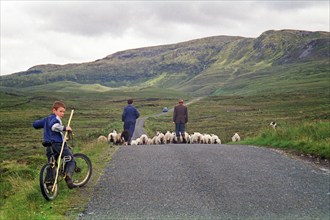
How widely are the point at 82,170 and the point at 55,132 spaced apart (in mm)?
2018

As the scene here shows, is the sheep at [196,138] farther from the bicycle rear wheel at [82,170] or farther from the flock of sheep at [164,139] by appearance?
the bicycle rear wheel at [82,170]

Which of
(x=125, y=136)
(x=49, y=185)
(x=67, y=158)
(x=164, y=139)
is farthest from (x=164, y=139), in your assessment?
(x=49, y=185)

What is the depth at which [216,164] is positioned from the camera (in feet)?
44.5

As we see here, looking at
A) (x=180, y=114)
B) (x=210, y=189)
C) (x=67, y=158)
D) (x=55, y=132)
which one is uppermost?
(x=55, y=132)

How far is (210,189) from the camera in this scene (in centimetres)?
1027

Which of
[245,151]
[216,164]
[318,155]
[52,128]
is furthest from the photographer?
[245,151]

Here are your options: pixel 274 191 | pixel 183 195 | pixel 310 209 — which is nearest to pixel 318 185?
pixel 274 191

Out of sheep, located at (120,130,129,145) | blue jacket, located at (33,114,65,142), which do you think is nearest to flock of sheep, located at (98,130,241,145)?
sheep, located at (120,130,129,145)

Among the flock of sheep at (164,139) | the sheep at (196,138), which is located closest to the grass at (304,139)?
the flock of sheep at (164,139)

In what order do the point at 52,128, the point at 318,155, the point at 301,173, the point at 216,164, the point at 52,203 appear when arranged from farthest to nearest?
the point at 318,155 → the point at 216,164 → the point at 301,173 → the point at 52,128 → the point at 52,203

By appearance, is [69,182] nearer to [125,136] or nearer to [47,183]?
[47,183]

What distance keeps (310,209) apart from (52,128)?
625cm

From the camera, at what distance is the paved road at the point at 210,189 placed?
28.0 feet

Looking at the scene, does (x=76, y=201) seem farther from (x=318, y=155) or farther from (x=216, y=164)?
(x=318, y=155)
